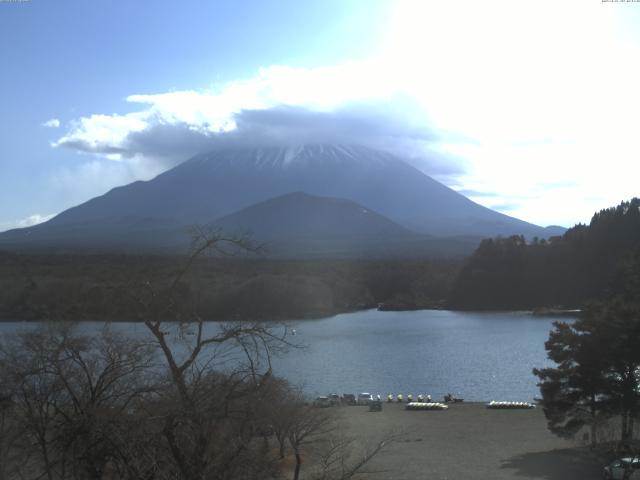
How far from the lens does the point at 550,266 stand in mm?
49906

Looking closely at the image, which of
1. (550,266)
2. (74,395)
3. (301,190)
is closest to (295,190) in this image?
(301,190)

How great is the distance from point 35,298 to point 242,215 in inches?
2734

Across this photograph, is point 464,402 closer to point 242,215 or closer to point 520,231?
point 242,215

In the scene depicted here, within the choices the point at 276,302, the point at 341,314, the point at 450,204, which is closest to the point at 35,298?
the point at 276,302

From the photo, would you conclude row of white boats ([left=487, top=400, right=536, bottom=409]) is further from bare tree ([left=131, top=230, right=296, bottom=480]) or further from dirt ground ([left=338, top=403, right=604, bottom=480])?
bare tree ([left=131, top=230, right=296, bottom=480])

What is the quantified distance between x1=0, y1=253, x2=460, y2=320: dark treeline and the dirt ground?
10.4 feet

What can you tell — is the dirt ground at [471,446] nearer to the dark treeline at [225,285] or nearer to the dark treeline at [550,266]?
the dark treeline at [225,285]

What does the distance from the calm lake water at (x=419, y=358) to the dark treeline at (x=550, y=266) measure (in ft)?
31.8

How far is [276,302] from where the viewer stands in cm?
3331

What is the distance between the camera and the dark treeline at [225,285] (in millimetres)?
5965

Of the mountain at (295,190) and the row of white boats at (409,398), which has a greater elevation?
the mountain at (295,190)

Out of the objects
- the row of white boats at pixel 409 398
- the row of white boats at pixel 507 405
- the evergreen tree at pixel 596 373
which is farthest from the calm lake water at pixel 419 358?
the evergreen tree at pixel 596 373

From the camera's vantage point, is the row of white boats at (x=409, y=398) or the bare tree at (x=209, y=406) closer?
the bare tree at (x=209, y=406)

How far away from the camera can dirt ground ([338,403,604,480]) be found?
32.5 ft
